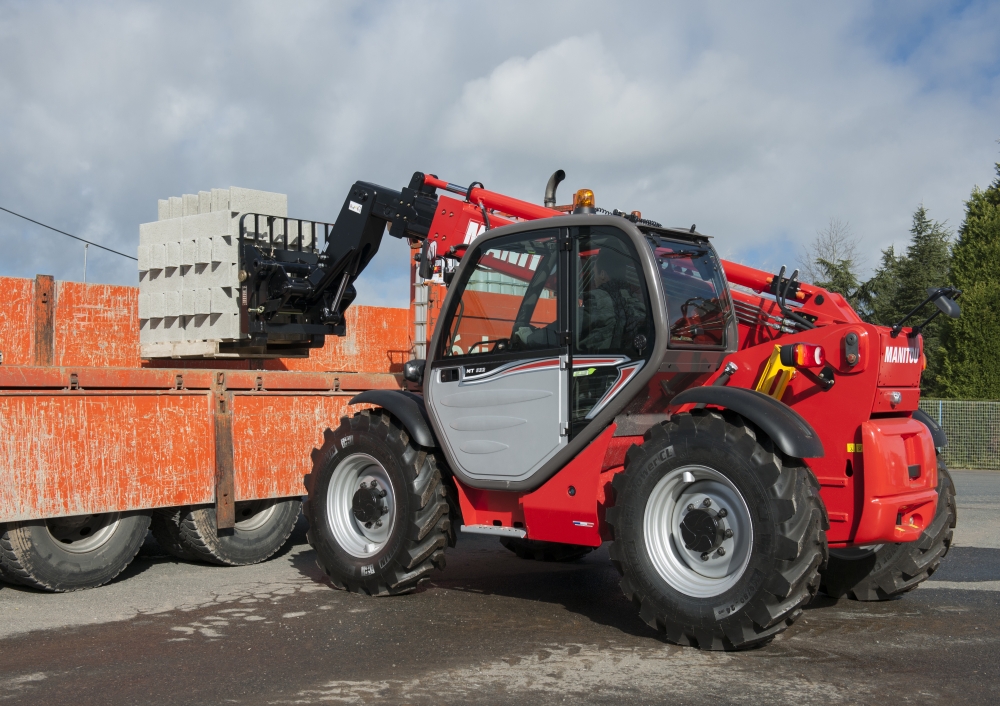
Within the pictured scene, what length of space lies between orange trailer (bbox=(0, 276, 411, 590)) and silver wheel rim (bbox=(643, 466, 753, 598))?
364 centimetres

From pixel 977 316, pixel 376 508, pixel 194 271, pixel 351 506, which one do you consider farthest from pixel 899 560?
pixel 977 316

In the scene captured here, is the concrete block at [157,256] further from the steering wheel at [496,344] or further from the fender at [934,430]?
the fender at [934,430]

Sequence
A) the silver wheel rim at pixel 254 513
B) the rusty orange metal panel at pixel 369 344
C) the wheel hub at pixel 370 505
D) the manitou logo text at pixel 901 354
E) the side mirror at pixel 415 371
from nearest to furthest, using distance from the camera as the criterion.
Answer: the manitou logo text at pixel 901 354
the wheel hub at pixel 370 505
the side mirror at pixel 415 371
the silver wheel rim at pixel 254 513
the rusty orange metal panel at pixel 369 344

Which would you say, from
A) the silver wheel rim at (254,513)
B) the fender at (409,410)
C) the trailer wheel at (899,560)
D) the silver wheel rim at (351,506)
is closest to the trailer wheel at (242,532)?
the silver wheel rim at (254,513)

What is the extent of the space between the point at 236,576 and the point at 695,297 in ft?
13.3

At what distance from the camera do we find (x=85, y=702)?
4441 mm

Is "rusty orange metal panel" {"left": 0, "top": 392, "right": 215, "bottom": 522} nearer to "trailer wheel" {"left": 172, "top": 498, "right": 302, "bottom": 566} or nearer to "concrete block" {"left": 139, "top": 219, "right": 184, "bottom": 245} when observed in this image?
"trailer wheel" {"left": 172, "top": 498, "right": 302, "bottom": 566}

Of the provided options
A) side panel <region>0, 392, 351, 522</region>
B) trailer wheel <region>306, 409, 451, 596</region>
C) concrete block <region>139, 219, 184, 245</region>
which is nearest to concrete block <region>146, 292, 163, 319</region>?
concrete block <region>139, 219, 184, 245</region>

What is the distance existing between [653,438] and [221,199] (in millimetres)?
5471

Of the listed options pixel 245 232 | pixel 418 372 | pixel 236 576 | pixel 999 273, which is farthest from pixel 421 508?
pixel 999 273

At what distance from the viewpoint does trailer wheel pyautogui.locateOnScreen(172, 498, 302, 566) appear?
7629mm

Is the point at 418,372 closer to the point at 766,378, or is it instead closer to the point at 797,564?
the point at 766,378

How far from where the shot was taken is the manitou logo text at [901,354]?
18.2 ft

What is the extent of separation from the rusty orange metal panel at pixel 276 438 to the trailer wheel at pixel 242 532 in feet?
0.84
